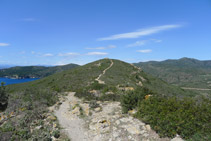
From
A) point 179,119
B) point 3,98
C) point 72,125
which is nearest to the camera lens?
point 179,119

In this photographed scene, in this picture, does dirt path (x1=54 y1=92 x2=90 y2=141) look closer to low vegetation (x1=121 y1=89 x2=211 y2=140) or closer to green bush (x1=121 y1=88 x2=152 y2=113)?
green bush (x1=121 y1=88 x2=152 y2=113)

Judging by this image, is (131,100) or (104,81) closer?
(131,100)

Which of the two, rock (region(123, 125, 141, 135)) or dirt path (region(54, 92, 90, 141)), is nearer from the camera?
rock (region(123, 125, 141, 135))

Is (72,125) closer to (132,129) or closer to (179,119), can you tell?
(132,129)

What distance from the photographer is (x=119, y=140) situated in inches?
272

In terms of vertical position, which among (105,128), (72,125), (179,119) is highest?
(179,119)

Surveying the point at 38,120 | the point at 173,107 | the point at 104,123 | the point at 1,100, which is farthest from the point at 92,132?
the point at 1,100

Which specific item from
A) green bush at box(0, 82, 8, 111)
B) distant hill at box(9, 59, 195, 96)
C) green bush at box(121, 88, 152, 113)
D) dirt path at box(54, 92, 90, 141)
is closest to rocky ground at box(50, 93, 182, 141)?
dirt path at box(54, 92, 90, 141)

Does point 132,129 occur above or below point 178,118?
below

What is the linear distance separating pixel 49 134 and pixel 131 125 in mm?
5051

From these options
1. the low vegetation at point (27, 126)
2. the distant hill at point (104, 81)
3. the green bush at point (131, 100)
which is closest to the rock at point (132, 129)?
the green bush at point (131, 100)

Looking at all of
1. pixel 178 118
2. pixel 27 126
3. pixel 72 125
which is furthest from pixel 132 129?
pixel 27 126

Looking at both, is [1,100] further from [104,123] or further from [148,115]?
[148,115]

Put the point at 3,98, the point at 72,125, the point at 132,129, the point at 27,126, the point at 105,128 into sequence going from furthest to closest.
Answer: the point at 3,98
the point at 72,125
the point at 27,126
the point at 105,128
the point at 132,129
